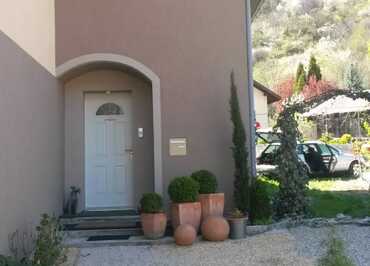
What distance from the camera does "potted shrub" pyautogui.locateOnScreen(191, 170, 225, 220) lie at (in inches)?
328

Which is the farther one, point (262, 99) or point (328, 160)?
point (262, 99)

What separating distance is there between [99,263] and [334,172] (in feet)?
40.0

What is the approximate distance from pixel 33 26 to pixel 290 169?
514cm

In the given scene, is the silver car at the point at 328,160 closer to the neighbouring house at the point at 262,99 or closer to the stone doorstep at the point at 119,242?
the stone doorstep at the point at 119,242

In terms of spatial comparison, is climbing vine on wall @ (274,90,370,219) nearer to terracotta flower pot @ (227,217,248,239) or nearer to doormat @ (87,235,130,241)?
terracotta flower pot @ (227,217,248,239)

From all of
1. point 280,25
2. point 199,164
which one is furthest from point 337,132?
point 280,25

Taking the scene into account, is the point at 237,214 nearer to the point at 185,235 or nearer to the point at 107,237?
the point at 185,235

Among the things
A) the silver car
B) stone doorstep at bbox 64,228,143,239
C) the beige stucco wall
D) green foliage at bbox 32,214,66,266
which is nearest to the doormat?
stone doorstep at bbox 64,228,143,239

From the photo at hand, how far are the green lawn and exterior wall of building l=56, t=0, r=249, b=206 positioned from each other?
169 cm

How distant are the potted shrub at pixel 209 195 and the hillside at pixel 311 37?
35286 mm

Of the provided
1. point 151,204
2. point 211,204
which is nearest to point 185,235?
point 151,204

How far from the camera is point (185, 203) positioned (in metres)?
8.10

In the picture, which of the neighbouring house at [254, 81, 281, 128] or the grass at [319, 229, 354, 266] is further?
the neighbouring house at [254, 81, 281, 128]

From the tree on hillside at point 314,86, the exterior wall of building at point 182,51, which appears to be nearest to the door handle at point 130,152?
the exterior wall of building at point 182,51
